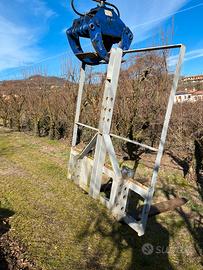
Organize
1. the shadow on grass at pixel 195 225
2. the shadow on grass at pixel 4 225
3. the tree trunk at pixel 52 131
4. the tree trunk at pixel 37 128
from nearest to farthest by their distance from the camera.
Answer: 1. the shadow on grass at pixel 4 225
2. the shadow on grass at pixel 195 225
3. the tree trunk at pixel 52 131
4. the tree trunk at pixel 37 128

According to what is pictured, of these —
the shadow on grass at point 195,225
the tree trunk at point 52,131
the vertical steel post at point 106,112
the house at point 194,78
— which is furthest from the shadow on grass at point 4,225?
the house at point 194,78

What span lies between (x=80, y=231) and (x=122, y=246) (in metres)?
0.68

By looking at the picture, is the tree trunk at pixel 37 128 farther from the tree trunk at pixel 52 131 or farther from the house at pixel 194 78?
the house at pixel 194 78

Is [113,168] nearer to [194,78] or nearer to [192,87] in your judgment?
[192,87]

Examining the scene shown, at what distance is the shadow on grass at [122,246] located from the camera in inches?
126

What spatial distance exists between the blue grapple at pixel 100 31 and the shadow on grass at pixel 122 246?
111 inches

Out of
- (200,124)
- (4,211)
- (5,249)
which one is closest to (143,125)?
(200,124)

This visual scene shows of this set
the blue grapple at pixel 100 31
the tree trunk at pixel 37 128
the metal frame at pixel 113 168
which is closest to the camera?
the metal frame at pixel 113 168

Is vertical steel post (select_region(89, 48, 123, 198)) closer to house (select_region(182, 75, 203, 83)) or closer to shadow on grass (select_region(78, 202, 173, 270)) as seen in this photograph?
shadow on grass (select_region(78, 202, 173, 270))

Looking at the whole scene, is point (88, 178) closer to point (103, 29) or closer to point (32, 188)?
point (32, 188)

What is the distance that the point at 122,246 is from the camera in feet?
11.6

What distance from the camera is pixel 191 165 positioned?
6.76m

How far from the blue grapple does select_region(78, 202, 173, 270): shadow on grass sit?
282 cm

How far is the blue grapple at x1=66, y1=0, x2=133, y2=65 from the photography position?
13.4 feet
